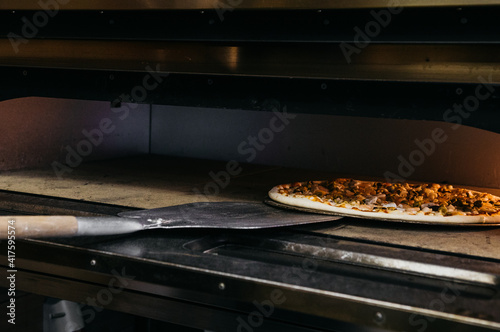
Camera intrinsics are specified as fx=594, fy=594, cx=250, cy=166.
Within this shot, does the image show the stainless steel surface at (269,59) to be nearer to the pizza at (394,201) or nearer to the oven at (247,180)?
the oven at (247,180)

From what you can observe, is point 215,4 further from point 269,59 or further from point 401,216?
point 401,216

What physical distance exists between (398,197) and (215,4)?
0.79 metres

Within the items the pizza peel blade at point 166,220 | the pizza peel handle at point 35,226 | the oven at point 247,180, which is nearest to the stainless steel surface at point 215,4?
the oven at point 247,180

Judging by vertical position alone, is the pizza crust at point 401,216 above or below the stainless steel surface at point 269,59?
below

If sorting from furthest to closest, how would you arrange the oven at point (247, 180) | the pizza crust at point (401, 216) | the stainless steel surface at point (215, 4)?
the pizza crust at point (401, 216) → the stainless steel surface at point (215, 4) → the oven at point (247, 180)

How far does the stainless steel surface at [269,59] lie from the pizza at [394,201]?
38 cm

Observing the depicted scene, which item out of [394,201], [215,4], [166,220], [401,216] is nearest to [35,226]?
[166,220]

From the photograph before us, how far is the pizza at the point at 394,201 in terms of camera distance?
61.2 inches

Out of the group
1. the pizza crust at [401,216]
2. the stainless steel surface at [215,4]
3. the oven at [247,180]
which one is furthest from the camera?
the pizza crust at [401,216]

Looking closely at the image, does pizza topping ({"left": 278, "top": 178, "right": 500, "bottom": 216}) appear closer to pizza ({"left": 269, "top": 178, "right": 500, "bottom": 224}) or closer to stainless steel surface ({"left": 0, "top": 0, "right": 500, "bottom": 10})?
pizza ({"left": 269, "top": 178, "right": 500, "bottom": 224})

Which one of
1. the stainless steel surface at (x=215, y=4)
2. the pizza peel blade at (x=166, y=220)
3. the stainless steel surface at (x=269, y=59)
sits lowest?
the pizza peel blade at (x=166, y=220)

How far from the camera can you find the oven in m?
1.08

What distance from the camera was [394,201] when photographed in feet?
5.69

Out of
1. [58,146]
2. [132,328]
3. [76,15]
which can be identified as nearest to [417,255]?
[132,328]
